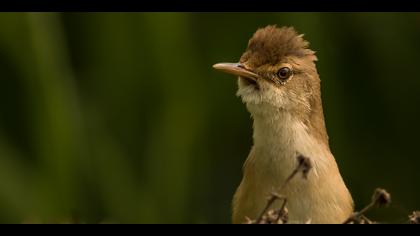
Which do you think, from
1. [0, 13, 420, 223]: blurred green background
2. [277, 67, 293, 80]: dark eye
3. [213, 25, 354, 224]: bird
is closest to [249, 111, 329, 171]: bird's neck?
[213, 25, 354, 224]: bird

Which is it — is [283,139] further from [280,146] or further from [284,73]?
[284,73]

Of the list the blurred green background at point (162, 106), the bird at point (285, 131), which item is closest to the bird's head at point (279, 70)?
the bird at point (285, 131)

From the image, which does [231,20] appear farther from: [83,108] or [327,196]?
[327,196]


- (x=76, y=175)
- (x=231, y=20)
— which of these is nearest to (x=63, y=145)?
(x=76, y=175)

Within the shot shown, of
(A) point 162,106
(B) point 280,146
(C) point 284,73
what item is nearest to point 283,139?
(B) point 280,146

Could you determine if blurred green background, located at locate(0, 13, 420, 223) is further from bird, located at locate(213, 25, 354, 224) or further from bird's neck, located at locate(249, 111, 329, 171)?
bird's neck, located at locate(249, 111, 329, 171)

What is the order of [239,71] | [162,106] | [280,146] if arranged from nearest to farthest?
[280,146]
[239,71]
[162,106]
